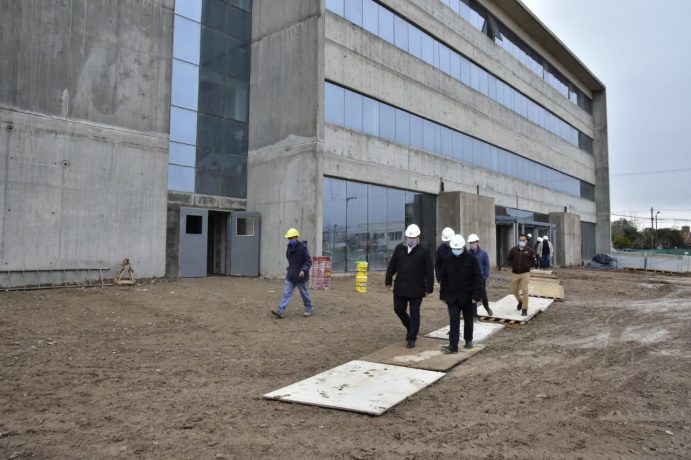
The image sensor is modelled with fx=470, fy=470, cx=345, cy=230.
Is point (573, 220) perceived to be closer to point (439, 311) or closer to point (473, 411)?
point (439, 311)

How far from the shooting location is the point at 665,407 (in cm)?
501

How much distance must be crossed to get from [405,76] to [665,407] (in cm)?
1855

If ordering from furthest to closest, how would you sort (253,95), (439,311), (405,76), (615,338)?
(405,76) < (253,95) < (439,311) < (615,338)

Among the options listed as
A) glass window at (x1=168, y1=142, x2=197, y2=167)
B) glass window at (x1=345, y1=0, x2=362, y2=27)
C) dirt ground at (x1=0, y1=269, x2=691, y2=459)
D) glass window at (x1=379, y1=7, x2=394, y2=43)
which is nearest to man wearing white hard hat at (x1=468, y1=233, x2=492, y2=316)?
dirt ground at (x1=0, y1=269, x2=691, y2=459)

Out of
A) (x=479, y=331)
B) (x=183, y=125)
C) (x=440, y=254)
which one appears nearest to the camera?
(x=440, y=254)

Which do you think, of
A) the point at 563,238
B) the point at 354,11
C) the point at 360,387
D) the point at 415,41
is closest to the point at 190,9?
the point at 354,11

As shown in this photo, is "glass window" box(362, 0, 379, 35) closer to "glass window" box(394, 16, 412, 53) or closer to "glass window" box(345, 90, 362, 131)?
"glass window" box(394, 16, 412, 53)

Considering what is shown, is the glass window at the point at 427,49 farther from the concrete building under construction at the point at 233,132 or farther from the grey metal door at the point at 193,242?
the grey metal door at the point at 193,242

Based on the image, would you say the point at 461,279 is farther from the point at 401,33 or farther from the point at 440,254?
the point at 401,33

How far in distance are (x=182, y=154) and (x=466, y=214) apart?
13.4m

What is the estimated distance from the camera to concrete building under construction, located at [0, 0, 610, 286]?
13.5m

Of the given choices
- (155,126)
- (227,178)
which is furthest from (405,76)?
(155,126)

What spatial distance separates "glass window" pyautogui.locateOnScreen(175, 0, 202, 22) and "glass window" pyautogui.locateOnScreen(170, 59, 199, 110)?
1.80 meters

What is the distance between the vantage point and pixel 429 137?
22.8 metres
